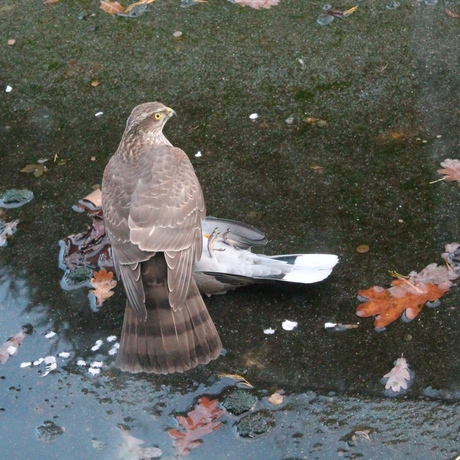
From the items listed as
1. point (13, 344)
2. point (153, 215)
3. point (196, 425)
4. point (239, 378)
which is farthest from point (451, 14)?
point (13, 344)

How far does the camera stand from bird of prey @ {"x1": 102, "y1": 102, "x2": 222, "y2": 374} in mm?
4312

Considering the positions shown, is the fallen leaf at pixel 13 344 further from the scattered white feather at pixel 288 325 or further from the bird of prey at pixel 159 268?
the scattered white feather at pixel 288 325

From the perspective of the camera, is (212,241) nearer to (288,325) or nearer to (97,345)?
(288,325)

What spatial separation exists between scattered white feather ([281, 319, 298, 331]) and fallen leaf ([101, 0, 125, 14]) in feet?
13.1

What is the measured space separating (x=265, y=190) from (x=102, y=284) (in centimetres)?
130

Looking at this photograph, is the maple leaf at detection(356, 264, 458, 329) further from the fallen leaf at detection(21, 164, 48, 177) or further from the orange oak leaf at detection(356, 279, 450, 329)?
the fallen leaf at detection(21, 164, 48, 177)

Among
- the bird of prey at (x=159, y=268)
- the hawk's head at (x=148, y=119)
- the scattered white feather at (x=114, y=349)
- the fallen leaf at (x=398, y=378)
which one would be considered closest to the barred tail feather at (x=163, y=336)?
the bird of prey at (x=159, y=268)

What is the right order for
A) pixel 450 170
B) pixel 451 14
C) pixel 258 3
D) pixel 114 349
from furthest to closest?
pixel 258 3 < pixel 451 14 < pixel 450 170 < pixel 114 349

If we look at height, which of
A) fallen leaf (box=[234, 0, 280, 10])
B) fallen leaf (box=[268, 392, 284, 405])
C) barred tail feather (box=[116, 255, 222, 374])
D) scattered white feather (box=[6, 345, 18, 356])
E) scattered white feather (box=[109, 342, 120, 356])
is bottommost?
scattered white feather (box=[6, 345, 18, 356])

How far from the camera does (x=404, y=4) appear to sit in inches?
283

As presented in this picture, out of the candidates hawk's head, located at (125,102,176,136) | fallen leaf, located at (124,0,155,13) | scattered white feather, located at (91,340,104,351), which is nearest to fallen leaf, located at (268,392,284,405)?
scattered white feather, located at (91,340,104,351)

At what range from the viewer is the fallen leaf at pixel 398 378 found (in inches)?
169

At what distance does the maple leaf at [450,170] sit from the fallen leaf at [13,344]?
284cm

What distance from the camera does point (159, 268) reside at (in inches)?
174
